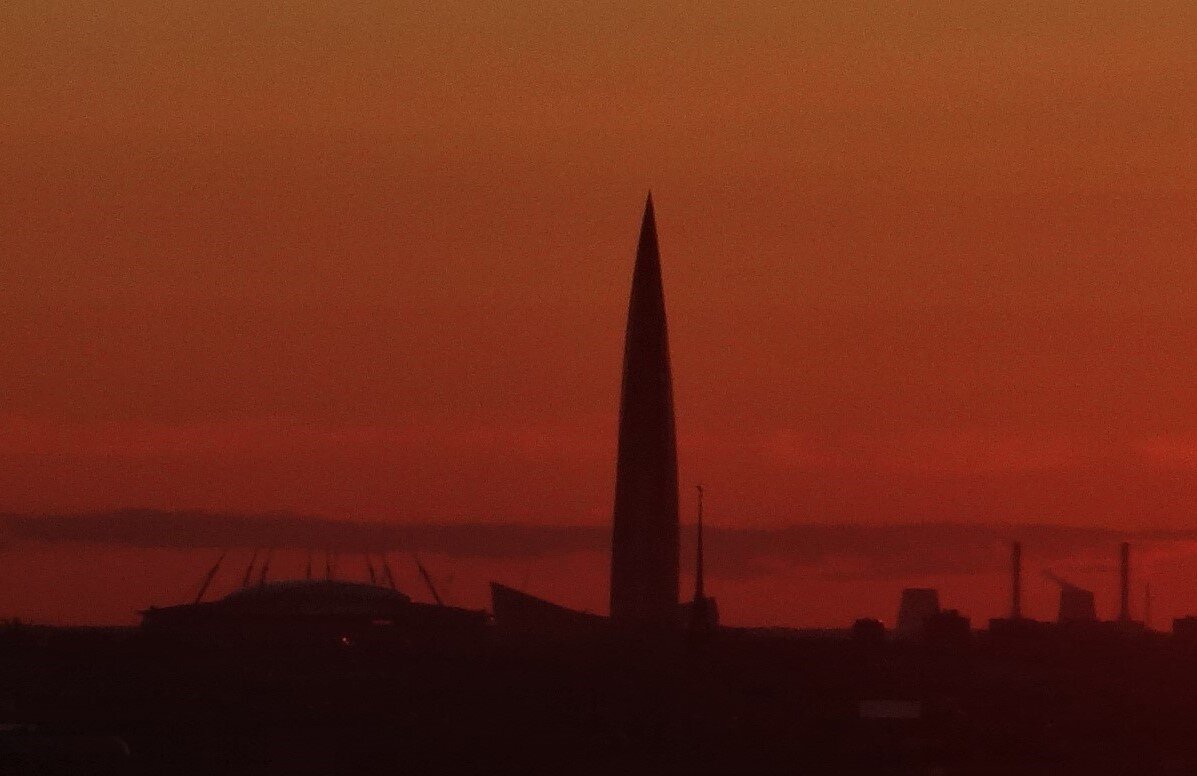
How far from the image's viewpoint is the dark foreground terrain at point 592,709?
270ft

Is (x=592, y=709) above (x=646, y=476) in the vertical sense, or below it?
below

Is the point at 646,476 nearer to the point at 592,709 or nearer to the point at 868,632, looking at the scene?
the point at 868,632

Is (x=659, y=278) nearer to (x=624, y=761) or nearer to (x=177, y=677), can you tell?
(x=177, y=677)

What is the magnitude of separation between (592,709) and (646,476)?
236 ft

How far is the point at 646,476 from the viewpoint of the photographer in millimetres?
182000

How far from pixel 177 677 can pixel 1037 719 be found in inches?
1694

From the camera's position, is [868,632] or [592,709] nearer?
[592,709]

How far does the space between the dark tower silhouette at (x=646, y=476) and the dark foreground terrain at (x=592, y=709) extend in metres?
16.8

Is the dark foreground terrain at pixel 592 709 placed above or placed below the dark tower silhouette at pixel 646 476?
below

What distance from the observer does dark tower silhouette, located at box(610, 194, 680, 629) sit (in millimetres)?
179000

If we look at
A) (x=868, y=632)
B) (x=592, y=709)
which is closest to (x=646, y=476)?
(x=868, y=632)

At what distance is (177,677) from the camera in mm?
131500

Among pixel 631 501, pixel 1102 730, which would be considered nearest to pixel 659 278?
pixel 631 501

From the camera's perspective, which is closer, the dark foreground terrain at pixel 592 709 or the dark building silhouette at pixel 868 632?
the dark foreground terrain at pixel 592 709
